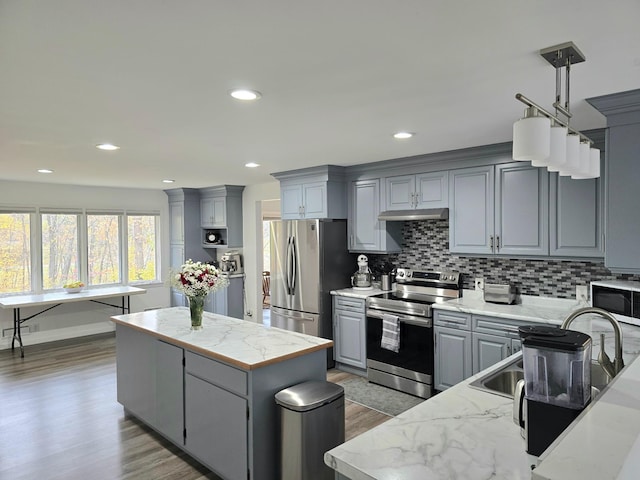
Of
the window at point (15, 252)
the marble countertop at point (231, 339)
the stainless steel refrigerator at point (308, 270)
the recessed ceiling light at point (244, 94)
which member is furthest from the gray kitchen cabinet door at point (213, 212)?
→ the recessed ceiling light at point (244, 94)

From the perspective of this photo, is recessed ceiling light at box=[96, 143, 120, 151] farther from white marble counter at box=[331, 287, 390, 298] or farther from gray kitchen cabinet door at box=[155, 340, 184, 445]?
white marble counter at box=[331, 287, 390, 298]

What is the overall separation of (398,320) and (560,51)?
2.89m

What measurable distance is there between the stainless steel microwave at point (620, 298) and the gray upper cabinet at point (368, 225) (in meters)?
2.06

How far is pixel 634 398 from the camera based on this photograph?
105cm

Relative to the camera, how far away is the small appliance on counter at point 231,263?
6.64 meters

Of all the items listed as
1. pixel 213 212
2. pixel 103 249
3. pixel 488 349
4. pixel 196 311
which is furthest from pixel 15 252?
pixel 488 349

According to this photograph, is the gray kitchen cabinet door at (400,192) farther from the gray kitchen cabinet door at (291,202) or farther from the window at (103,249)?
the window at (103,249)

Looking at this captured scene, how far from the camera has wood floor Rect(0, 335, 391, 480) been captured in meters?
2.87

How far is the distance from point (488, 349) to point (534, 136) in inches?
104

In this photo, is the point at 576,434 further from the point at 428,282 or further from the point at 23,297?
the point at 23,297

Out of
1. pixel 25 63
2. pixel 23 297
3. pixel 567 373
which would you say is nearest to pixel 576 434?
pixel 567 373

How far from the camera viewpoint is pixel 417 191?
4281 millimetres

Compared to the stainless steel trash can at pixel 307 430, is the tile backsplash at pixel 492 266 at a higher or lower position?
higher

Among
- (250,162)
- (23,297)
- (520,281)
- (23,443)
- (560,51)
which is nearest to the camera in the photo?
(560,51)
